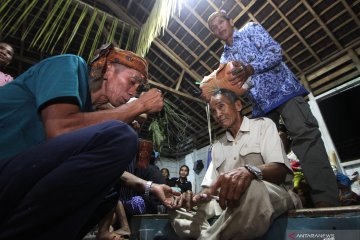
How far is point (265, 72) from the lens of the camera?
2.57 metres

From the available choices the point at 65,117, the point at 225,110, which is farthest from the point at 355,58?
the point at 65,117

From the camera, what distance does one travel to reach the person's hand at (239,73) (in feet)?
7.83

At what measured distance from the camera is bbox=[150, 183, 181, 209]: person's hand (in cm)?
190

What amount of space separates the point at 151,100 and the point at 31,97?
0.60 m

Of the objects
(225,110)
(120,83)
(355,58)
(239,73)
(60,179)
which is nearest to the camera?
(60,179)

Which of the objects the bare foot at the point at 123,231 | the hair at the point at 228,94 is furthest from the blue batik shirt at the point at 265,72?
the bare foot at the point at 123,231

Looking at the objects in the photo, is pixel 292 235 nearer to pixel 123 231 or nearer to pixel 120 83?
pixel 120 83

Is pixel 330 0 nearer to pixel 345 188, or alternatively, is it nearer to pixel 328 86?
pixel 328 86

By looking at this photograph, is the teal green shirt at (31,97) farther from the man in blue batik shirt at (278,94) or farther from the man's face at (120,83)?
the man in blue batik shirt at (278,94)

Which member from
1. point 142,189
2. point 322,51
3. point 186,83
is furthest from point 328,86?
point 142,189

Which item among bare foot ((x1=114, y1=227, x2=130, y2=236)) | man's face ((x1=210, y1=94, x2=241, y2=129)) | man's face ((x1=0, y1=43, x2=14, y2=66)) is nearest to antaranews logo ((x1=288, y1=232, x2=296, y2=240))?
man's face ((x1=210, y1=94, x2=241, y2=129))

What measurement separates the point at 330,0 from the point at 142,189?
5448 mm

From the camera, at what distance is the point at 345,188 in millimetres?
3311

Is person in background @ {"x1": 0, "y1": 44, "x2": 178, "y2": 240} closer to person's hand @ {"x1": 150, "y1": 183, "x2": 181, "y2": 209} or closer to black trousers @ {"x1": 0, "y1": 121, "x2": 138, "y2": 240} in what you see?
black trousers @ {"x1": 0, "y1": 121, "x2": 138, "y2": 240}
